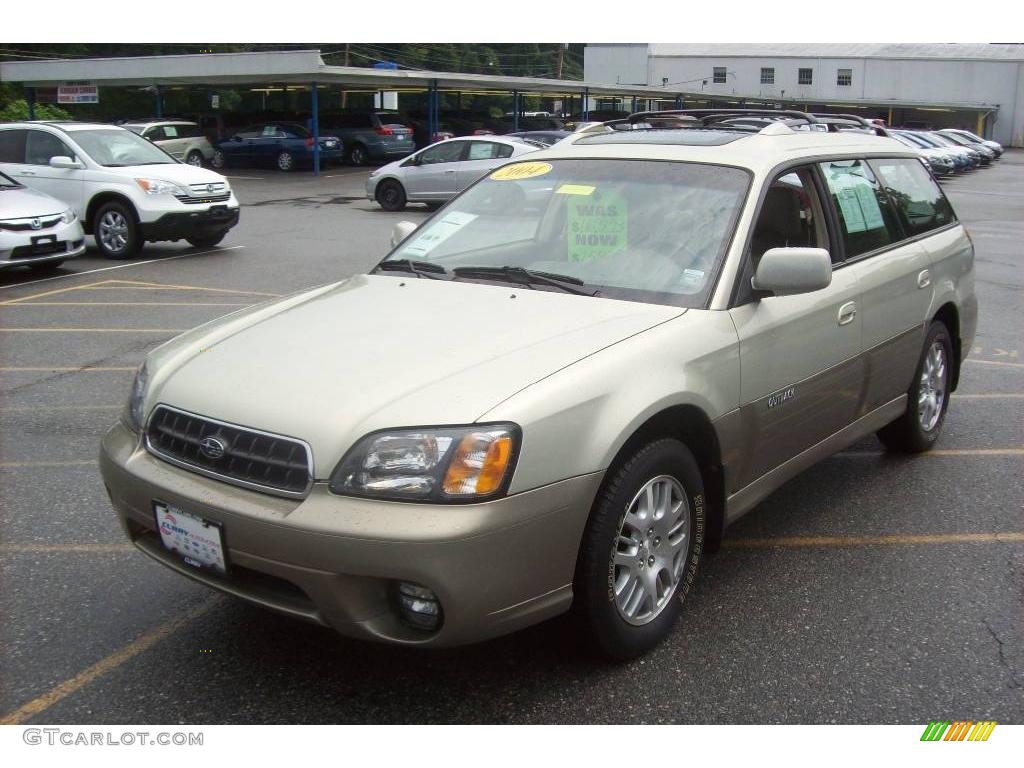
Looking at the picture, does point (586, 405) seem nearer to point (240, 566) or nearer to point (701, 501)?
point (701, 501)

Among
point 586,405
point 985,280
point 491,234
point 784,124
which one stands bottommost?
point 985,280

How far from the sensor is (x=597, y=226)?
4.06 m

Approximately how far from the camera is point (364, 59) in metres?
66.2

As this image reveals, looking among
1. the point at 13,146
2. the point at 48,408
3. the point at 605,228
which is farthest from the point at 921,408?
the point at 13,146

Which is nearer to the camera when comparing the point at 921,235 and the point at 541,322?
the point at 541,322

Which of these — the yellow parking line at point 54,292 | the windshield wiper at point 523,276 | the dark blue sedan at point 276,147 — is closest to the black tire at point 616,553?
the windshield wiper at point 523,276

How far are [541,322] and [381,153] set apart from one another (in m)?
32.0

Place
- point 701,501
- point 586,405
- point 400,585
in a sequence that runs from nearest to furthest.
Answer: point 400,585, point 586,405, point 701,501

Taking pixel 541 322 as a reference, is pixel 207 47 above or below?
above

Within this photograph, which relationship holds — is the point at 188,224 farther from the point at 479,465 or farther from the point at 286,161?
the point at 286,161

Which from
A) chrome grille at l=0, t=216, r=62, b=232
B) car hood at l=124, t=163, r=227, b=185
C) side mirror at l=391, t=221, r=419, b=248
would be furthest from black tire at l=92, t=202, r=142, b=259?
side mirror at l=391, t=221, r=419, b=248

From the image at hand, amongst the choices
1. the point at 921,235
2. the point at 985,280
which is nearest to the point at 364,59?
the point at 985,280

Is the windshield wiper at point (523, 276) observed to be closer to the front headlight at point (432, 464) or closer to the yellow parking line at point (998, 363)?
the front headlight at point (432, 464)

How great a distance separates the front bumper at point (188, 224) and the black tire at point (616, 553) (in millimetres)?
11131
